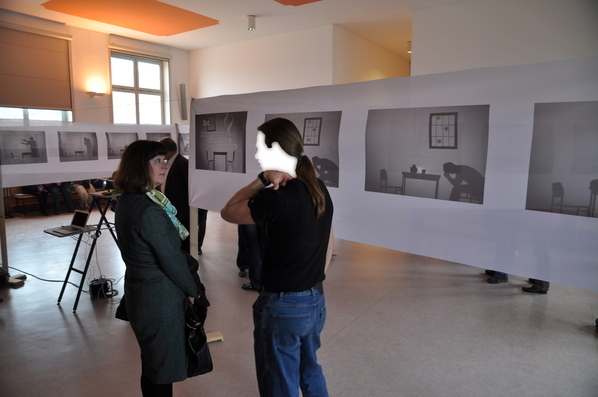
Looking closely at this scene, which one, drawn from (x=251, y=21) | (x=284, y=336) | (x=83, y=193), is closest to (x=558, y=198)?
(x=284, y=336)

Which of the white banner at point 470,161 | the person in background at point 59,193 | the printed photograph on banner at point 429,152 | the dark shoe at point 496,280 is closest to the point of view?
the white banner at point 470,161

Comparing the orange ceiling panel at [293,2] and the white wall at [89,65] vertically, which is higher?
the orange ceiling panel at [293,2]

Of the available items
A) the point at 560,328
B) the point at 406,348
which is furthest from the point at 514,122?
the point at 560,328

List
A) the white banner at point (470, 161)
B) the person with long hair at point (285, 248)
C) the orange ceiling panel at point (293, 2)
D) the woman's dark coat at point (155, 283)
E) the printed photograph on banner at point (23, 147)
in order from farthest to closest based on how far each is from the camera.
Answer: the orange ceiling panel at point (293, 2), the printed photograph on banner at point (23, 147), the white banner at point (470, 161), the woman's dark coat at point (155, 283), the person with long hair at point (285, 248)

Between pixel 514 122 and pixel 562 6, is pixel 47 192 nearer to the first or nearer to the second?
pixel 514 122

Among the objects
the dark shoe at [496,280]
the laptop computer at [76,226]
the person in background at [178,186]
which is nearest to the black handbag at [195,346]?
the laptop computer at [76,226]

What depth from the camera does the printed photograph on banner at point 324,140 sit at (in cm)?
257

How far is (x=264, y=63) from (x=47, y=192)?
17.3ft

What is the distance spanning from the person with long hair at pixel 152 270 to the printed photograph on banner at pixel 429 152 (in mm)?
1269

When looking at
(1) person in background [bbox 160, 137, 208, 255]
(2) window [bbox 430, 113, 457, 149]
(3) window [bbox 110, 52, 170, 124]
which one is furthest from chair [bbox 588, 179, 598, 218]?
(3) window [bbox 110, 52, 170, 124]

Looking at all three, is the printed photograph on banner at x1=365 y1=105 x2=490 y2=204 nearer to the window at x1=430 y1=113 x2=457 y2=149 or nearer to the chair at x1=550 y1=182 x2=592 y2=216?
the window at x1=430 y1=113 x2=457 y2=149

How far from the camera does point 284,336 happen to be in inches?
56.2

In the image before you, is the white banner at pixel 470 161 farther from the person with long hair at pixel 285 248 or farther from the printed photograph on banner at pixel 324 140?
the person with long hair at pixel 285 248

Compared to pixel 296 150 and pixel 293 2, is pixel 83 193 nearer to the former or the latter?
pixel 293 2
